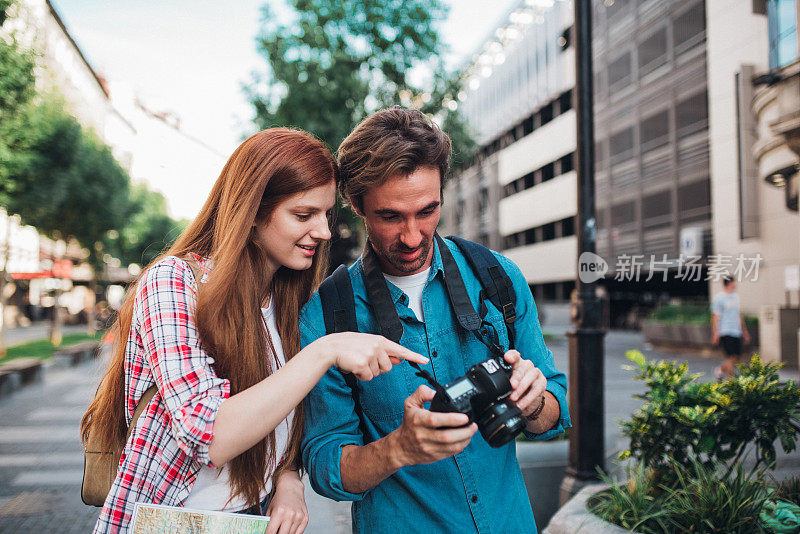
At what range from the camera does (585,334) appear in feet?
15.1

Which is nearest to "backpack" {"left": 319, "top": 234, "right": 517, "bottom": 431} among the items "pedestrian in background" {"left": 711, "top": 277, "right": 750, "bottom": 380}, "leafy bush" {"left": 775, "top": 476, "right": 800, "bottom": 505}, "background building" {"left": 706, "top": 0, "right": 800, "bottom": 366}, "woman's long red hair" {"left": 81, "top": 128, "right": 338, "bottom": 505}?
"woman's long red hair" {"left": 81, "top": 128, "right": 338, "bottom": 505}

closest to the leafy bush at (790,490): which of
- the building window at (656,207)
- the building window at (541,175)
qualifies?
the building window at (656,207)

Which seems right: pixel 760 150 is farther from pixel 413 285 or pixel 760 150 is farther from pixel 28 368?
pixel 28 368

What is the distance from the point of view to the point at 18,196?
52.6ft

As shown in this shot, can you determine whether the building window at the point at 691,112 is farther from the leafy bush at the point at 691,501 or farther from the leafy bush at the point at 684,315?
the leafy bush at the point at 691,501

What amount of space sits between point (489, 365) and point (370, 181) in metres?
0.72

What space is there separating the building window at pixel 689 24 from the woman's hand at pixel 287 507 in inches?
954

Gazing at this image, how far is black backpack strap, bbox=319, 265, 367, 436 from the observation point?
183cm

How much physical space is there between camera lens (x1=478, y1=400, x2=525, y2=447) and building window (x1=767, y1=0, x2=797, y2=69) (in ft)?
38.5

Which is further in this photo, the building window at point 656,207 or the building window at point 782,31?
the building window at point 656,207

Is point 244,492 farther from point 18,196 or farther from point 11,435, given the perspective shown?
point 18,196

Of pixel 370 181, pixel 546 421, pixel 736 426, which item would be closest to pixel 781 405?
pixel 736 426

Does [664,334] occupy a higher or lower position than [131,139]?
lower

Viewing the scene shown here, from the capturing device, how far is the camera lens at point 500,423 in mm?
1460
